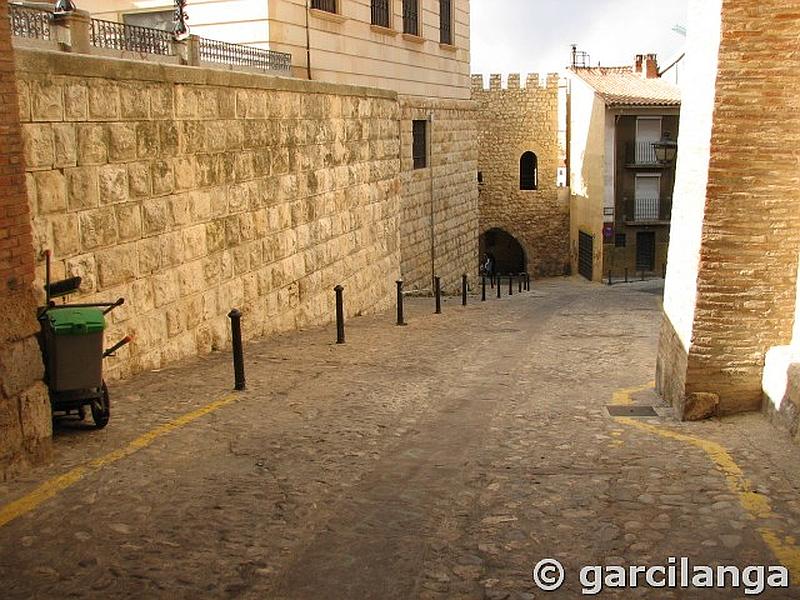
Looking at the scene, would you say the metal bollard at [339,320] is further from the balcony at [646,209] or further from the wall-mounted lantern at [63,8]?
the balcony at [646,209]

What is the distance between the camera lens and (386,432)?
6906 millimetres

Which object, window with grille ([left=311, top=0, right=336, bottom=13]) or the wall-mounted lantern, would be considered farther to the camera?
window with grille ([left=311, top=0, right=336, bottom=13])

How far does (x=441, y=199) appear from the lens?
21844mm

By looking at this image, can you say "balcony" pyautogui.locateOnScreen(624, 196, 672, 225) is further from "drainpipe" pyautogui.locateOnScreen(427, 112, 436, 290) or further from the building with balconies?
"drainpipe" pyautogui.locateOnScreen(427, 112, 436, 290)

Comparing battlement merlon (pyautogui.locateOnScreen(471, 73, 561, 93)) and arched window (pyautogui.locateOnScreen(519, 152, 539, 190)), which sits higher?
battlement merlon (pyautogui.locateOnScreen(471, 73, 561, 93))

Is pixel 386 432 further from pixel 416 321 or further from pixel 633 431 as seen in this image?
pixel 416 321

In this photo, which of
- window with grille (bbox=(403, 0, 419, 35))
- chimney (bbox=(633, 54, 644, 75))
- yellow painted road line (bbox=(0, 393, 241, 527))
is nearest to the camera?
yellow painted road line (bbox=(0, 393, 241, 527))

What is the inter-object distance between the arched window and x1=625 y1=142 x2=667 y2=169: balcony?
5.45m

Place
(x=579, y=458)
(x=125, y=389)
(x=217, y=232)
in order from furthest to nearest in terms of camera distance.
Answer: (x=217, y=232)
(x=125, y=389)
(x=579, y=458)

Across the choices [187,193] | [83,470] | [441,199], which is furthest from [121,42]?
[441,199]

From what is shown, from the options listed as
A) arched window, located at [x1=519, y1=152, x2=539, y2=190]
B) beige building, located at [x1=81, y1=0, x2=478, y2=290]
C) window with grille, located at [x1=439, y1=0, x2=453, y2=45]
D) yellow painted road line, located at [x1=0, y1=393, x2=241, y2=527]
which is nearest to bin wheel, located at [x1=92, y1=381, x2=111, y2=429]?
yellow painted road line, located at [x1=0, y1=393, x2=241, y2=527]

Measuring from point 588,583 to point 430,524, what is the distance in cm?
105

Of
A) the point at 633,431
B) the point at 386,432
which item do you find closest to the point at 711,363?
the point at 633,431

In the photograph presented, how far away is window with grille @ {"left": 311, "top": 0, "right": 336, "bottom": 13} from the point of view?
1486 centimetres
